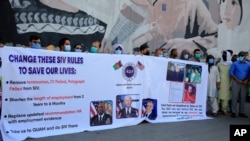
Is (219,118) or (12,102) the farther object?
(219,118)

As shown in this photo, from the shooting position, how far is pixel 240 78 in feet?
34.9

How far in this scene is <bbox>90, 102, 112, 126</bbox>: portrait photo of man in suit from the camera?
7.89 metres

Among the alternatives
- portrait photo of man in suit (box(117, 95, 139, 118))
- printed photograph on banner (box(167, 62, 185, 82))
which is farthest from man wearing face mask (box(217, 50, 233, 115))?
portrait photo of man in suit (box(117, 95, 139, 118))

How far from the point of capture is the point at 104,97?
8.06 m

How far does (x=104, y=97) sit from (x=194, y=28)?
6.49 m

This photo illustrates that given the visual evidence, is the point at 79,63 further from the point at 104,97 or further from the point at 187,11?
the point at 187,11

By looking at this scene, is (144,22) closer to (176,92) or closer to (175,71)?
(175,71)

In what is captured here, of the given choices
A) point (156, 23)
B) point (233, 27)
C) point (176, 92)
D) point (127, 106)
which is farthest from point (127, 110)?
point (233, 27)

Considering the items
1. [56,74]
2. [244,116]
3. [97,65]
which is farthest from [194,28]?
[56,74]

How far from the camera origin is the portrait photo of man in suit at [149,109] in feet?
29.3

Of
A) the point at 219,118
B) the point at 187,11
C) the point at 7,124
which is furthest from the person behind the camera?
the point at 187,11

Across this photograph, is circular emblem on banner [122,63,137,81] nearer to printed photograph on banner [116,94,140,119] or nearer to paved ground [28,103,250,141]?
printed photograph on banner [116,94,140,119]

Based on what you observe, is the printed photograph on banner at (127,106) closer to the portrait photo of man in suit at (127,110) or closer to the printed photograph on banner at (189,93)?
the portrait photo of man in suit at (127,110)

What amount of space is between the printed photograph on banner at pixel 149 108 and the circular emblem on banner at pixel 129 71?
68 cm
